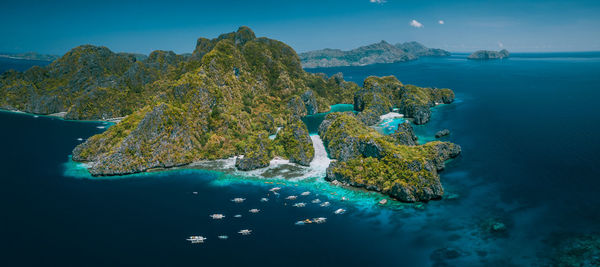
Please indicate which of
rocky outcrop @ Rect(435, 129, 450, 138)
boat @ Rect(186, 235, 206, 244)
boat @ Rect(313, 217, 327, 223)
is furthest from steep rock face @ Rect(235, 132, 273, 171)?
rocky outcrop @ Rect(435, 129, 450, 138)

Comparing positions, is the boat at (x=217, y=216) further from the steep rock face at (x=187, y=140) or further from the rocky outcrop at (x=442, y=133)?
the rocky outcrop at (x=442, y=133)

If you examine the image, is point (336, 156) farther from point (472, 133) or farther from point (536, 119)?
point (536, 119)

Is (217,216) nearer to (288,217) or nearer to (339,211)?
(288,217)

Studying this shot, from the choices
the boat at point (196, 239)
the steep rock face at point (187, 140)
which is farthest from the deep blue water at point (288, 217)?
the steep rock face at point (187, 140)

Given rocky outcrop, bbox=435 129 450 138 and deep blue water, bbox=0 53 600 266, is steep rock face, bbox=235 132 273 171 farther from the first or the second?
rocky outcrop, bbox=435 129 450 138

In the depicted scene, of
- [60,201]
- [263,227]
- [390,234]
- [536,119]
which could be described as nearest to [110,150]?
[60,201]

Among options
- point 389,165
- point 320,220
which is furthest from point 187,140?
point 389,165
